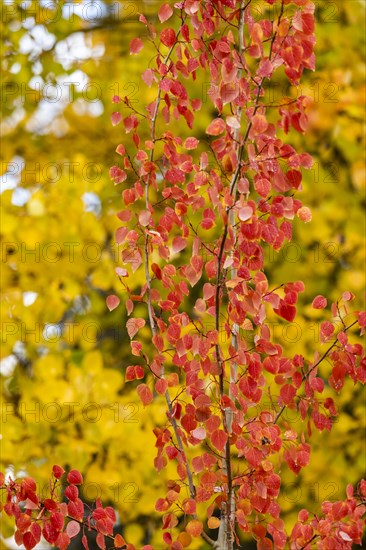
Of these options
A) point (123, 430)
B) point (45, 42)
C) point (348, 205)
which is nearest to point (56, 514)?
point (123, 430)

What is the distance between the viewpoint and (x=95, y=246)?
507 cm

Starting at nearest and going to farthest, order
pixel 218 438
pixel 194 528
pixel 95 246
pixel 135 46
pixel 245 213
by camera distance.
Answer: pixel 245 213
pixel 218 438
pixel 194 528
pixel 135 46
pixel 95 246

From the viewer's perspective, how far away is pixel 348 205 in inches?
208

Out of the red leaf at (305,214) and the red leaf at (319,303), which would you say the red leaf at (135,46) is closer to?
the red leaf at (305,214)

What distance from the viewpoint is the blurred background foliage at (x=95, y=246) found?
177 inches

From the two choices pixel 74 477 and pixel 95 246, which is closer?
pixel 74 477

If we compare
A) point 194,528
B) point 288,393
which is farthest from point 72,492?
point 288,393

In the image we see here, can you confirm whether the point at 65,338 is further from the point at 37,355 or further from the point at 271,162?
the point at 271,162

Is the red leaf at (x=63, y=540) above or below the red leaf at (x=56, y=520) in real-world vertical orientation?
below

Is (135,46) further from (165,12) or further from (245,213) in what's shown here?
(245,213)

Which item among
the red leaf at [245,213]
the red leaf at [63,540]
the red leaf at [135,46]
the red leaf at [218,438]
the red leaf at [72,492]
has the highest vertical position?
the red leaf at [135,46]

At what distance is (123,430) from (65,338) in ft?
2.94

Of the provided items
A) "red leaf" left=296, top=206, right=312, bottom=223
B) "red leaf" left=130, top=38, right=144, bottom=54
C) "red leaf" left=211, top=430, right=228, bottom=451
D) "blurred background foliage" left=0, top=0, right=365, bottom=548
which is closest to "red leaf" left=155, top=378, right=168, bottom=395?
"red leaf" left=211, top=430, right=228, bottom=451

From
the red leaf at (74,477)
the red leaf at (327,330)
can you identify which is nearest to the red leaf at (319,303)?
the red leaf at (327,330)
